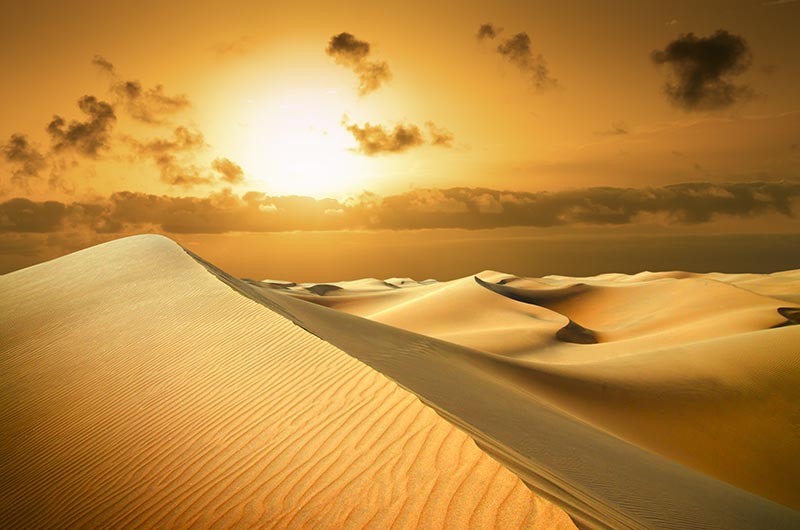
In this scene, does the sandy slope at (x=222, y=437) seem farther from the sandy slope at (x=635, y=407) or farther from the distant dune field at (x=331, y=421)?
the sandy slope at (x=635, y=407)

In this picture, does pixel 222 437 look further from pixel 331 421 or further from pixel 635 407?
pixel 635 407

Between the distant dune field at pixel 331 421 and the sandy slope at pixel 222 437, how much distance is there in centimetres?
2

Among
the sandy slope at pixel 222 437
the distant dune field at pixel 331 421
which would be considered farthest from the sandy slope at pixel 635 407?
the sandy slope at pixel 222 437

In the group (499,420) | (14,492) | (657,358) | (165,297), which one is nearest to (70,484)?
(14,492)

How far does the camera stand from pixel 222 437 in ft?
15.3

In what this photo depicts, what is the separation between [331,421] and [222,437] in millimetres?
1215

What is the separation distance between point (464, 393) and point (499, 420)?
37.4 inches

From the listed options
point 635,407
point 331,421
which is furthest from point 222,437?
point 635,407

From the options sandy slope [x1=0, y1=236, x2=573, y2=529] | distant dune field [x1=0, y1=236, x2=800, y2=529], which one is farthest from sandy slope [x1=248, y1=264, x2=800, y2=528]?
sandy slope [x1=0, y1=236, x2=573, y2=529]

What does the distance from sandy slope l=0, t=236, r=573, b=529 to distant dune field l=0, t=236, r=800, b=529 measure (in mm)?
23

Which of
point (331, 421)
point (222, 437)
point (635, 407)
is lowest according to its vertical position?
point (635, 407)

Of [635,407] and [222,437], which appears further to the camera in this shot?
[635,407]

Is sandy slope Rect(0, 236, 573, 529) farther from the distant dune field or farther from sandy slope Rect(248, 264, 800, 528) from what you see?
sandy slope Rect(248, 264, 800, 528)

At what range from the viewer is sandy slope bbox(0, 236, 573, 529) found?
10.7ft
